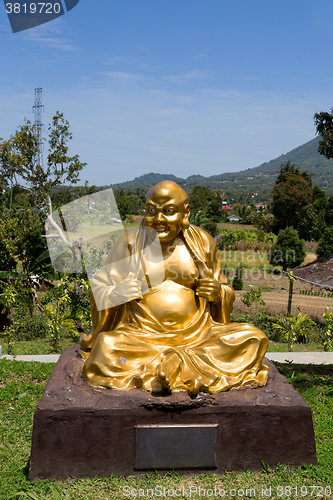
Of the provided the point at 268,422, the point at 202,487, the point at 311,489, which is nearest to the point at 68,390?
the point at 202,487

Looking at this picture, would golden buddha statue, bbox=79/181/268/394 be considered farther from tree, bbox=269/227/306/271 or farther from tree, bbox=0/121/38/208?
tree, bbox=269/227/306/271

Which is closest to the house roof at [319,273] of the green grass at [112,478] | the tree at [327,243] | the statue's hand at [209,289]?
the green grass at [112,478]

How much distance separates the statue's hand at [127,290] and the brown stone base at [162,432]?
Result: 85 cm

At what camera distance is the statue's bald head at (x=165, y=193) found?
4027 mm

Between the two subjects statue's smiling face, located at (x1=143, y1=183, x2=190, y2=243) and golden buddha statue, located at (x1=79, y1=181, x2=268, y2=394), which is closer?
golden buddha statue, located at (x1=79, y1=181, x2=268, y2=394)

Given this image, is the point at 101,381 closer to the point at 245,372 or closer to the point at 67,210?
the point at 245,372

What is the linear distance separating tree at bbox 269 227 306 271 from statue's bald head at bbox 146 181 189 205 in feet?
51.5

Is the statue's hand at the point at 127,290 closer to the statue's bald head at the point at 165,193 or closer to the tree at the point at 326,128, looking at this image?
the statue's bald head at the point at 165,193

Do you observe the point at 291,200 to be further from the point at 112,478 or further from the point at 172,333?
the point at 112,478

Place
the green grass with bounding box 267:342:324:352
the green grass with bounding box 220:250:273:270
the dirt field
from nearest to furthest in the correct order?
the green grass with bounding box 267:342:324:352 < the dirt field < the green grass with bounding box 220:250:273:270

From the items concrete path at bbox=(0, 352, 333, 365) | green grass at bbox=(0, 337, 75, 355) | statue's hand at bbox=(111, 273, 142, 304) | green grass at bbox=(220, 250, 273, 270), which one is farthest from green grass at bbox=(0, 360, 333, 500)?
green grass at bbox=(220, 250, 273, 270)

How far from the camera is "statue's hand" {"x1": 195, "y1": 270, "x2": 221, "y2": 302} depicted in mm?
4121

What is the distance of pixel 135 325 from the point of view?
4.06 meters

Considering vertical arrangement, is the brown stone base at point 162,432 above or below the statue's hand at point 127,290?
below
